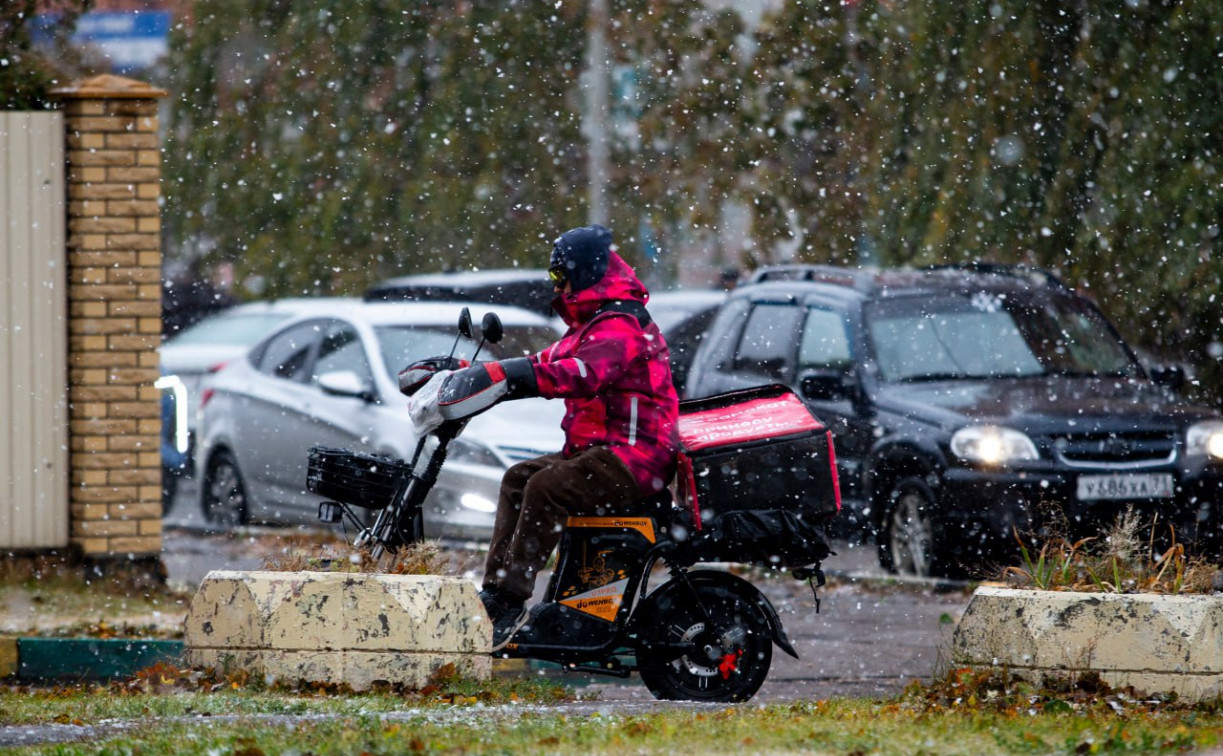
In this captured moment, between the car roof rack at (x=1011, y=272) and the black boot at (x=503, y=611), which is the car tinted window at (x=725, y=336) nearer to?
the car roof rack at (x=1011, y=272)

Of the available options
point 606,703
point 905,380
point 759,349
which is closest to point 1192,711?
point 606,703

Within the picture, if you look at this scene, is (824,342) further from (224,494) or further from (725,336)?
(224,494)

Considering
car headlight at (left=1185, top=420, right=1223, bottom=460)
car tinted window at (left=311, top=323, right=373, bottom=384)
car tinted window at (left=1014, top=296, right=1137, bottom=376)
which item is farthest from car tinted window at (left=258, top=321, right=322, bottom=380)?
car headlight at (left=1185, top=420, right=1223, bottom=460)

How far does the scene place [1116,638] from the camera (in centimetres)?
703

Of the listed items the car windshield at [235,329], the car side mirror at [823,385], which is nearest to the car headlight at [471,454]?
the car side mirror at [823,385]

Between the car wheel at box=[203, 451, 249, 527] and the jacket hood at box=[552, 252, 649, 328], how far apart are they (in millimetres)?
7496

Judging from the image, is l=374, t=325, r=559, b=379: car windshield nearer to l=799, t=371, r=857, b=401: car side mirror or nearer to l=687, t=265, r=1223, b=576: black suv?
l=687, t=265, r=1223, b=576: black suv

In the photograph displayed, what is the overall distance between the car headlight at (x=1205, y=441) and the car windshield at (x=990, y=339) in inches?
35.3

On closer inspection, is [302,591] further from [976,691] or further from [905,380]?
[905,380]

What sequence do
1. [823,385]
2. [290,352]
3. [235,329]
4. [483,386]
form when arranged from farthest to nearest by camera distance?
[235,329], [290,352], [823,385], [483,386]

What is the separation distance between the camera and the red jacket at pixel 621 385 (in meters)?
7.09

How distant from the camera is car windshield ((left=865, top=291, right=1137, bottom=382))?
483 inches

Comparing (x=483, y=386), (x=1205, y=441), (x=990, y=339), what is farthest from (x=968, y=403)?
(x=483, y=386)

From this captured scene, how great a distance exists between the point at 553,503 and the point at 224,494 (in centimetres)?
803
